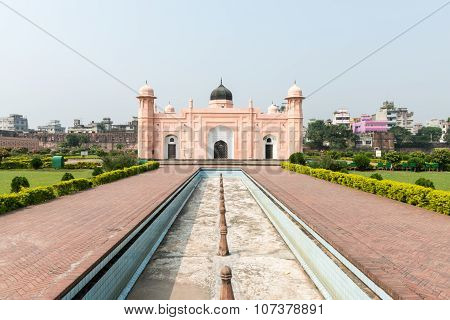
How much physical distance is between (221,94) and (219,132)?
5710mm

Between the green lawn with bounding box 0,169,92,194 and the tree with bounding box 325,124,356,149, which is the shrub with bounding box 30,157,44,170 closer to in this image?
the green lawn with bounding box 0,169,92,194

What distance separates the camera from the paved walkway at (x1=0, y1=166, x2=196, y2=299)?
375 cm

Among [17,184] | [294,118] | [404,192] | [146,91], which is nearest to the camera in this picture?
[404,192]

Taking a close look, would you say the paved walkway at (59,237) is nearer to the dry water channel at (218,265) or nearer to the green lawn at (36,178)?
the dry water channel at (218,265)

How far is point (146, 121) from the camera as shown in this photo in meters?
30.2

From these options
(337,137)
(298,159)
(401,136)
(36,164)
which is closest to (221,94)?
(298,159)

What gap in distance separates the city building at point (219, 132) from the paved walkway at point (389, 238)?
21593 mm

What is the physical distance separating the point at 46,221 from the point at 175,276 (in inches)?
141

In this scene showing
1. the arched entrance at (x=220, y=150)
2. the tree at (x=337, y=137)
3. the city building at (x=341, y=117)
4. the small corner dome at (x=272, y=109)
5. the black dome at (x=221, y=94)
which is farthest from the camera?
the city building at (x=341, y=117)

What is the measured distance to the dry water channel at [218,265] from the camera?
4406mm

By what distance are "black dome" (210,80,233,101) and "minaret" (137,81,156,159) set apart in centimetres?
756

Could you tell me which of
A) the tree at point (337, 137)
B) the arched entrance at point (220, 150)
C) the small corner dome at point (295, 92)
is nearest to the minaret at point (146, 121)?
the arched entrance at point (220, 150)

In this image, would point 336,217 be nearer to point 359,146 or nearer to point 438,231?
point 438,231

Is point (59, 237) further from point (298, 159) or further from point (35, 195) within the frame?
point (298, 159)
